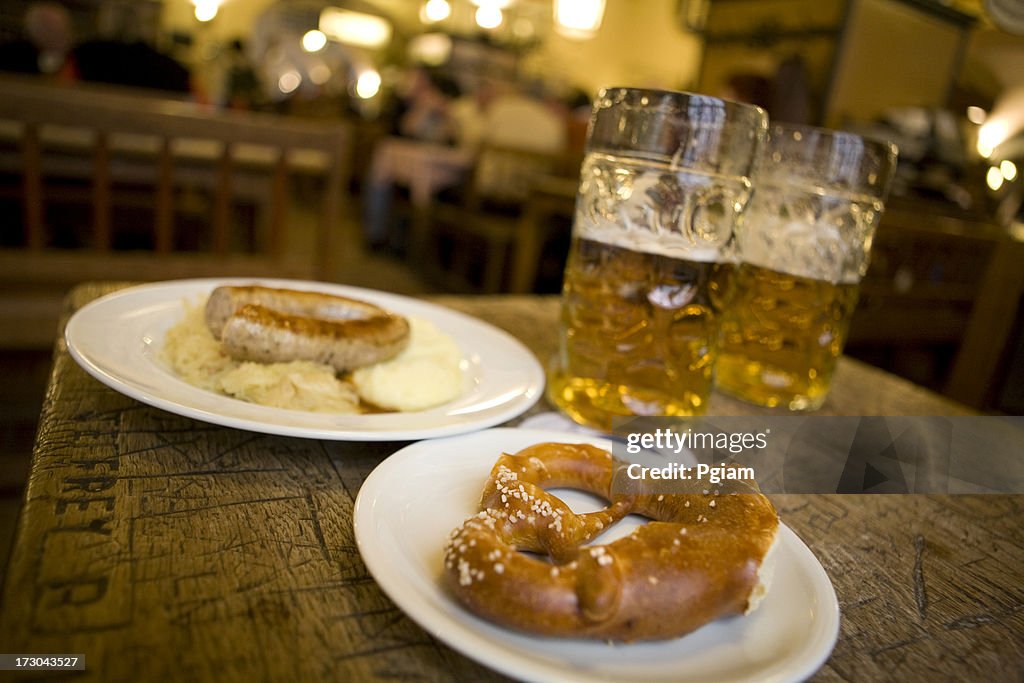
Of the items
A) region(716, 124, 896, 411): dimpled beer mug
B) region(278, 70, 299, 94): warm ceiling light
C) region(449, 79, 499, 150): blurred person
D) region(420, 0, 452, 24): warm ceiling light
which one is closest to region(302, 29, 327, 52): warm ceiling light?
region(278, 70, 299, 94): warm ceiling light

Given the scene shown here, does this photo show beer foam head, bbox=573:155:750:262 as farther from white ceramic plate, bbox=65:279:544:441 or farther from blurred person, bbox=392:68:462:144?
blurred person, bbox=392:68:462:144

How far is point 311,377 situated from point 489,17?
1190cm

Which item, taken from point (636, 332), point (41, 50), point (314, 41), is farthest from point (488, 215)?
point (314, 41)

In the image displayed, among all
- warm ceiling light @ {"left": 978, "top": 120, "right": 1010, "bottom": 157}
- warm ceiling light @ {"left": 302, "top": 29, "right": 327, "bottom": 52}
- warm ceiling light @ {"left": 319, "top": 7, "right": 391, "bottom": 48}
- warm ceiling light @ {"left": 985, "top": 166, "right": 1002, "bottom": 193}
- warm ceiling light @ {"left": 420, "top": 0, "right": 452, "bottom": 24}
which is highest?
warm ceiling light @ {"left": 420, "top": 0, "right": 452, "bottom": 24}

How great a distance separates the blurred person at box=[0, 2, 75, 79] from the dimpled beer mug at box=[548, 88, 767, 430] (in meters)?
4.57

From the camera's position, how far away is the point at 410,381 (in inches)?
33.5

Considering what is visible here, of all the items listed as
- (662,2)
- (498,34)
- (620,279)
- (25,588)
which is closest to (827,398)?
(620,279)

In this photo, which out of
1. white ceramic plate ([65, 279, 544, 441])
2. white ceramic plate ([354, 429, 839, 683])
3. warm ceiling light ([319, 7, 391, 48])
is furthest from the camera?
warm ceiling light ([319, 7, 391, 48])

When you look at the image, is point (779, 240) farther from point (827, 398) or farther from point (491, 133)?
point (491, 133)

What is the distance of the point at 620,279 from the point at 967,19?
623 cm

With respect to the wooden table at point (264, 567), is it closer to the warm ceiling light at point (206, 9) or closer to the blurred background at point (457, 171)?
the blurred background at point (457, 171)

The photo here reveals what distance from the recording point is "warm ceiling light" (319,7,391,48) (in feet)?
46.1

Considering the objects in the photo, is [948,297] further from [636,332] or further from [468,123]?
[468,123]

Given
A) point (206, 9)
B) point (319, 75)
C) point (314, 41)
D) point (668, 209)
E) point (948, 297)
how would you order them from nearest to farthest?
point (668, 209) < point (948, 297) < point (206, 9) < point (319, 75) < point (314, 41)
